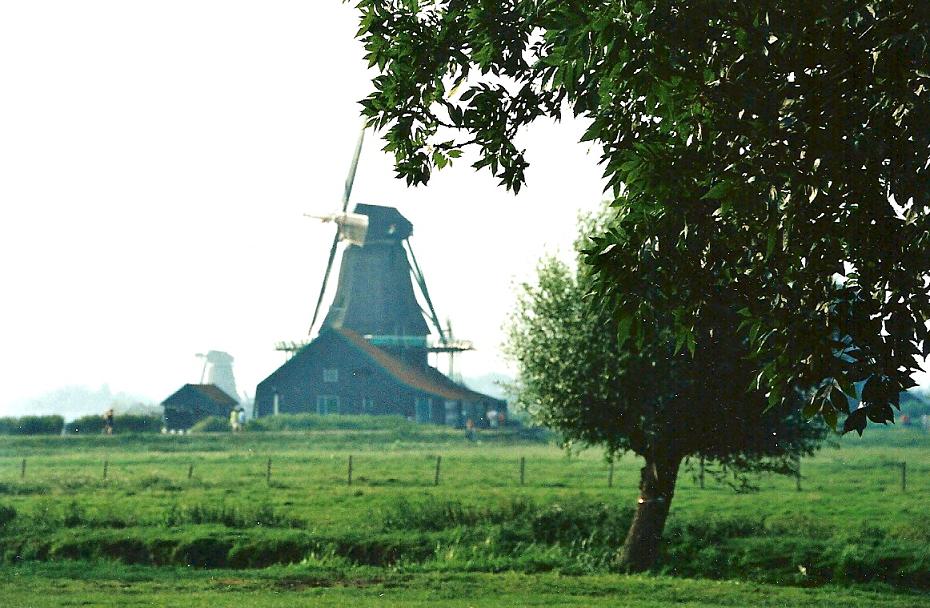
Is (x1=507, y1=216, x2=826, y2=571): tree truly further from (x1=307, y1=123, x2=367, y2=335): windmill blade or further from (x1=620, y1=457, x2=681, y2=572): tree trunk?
(x1=307, y1=123, x2=367, y2=335): windmill blade

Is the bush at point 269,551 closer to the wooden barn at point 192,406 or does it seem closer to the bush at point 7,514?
the bush at point 7,514

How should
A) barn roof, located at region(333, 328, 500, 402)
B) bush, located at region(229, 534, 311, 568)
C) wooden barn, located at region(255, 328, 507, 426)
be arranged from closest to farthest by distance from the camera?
1. bush, located at region(229, 534, 311, 568)
2. wooden barn, located at region(255, 328, 507, 426)
3. barn roof, located at region(333, 328, 500, 402)

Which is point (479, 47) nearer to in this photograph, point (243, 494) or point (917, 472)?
point (243, 494)

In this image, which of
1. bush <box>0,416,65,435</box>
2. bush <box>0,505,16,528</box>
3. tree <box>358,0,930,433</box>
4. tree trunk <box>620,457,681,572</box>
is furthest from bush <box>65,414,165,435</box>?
tree <box>358,0,930,433</box>

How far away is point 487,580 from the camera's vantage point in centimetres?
2486

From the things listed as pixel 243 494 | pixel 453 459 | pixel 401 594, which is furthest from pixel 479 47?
pixel 453 459

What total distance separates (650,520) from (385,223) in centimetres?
5993

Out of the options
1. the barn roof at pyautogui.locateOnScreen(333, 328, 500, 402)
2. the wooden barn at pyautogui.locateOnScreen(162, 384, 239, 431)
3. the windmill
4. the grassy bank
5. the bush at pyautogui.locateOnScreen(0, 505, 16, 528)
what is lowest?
the grassy bank

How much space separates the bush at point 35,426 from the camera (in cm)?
6431

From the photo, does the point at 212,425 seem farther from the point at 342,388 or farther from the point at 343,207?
the point at 343,207

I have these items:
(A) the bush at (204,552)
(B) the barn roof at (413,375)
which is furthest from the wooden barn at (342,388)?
(A) the bush at (204,552)

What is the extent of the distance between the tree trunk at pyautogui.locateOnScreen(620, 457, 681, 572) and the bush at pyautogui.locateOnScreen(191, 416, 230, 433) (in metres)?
44.1

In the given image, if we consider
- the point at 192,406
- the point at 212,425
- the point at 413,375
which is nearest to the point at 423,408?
the point at 413,375

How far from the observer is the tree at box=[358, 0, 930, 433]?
10.6 metres
